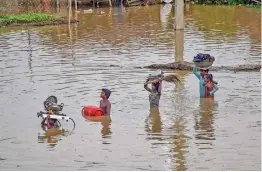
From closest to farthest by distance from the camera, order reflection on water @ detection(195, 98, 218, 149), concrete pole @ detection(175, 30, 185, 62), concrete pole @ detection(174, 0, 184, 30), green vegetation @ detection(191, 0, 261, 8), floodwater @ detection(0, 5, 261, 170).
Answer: floodwater @ detection(0, 5, 261, 170) < reflection on water @ detection(195, 98, 218, 149) < concrete pole @ detection(175, 30, 185, 62) < concrete pole @ detection(174, 0, 184, 30) < green vegetation @ detection(191, 0, 261, 8)

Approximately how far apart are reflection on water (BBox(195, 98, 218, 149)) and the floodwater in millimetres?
17

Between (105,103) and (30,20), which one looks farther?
(30,20)

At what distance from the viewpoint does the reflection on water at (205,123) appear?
9.48 metres

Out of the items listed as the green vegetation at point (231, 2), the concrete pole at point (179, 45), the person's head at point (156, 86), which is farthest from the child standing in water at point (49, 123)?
the green vegetation at point (231, 2)

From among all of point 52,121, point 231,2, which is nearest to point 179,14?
point 231,2

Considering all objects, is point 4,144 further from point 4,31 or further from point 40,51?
point 4,31

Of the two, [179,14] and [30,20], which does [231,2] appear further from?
[179,14]

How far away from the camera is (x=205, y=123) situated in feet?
34.9

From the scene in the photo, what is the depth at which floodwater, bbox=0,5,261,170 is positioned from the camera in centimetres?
871

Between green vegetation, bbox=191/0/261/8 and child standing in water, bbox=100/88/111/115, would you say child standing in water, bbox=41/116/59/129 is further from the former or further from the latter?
green vegetation, bbox=191/0/261/8

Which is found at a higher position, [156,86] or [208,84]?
[156,86]

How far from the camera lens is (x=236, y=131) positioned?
1004 centimetres

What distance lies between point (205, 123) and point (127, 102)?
6.53 ft

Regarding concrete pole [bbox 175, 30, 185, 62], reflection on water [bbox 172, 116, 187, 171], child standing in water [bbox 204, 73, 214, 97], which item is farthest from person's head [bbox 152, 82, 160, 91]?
concrete pole [bbox 175, 30, 185, 62]
